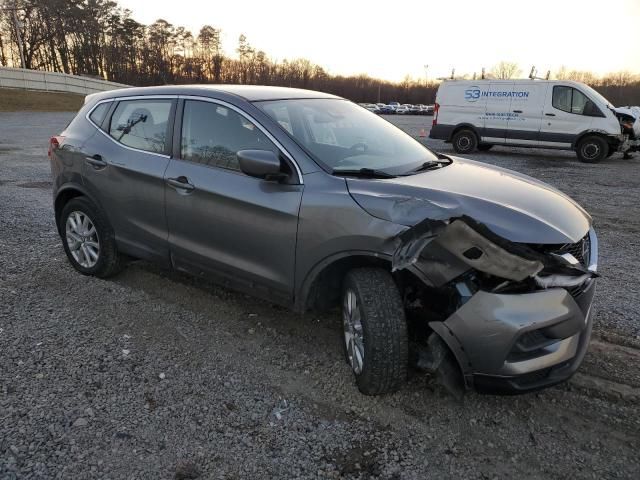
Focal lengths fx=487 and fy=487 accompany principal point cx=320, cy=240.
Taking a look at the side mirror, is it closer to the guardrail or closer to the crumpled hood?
the crumpled hood

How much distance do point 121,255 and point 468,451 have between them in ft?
10.9

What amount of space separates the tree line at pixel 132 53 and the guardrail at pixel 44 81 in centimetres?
842

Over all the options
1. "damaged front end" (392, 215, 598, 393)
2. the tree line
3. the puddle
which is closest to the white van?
the puddle

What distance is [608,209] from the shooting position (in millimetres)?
7898

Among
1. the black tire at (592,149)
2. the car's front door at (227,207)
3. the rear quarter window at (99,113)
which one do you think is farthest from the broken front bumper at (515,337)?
the black tire at (592,149)

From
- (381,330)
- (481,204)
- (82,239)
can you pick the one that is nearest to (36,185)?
(82,239)

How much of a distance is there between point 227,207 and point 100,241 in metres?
1.62

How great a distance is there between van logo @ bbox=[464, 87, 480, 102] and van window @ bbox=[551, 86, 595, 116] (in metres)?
2.14

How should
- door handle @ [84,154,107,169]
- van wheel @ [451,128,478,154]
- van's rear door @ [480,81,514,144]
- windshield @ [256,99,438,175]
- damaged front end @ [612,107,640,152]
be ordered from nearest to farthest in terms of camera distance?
windshield @ [256,99,438,175], door handle @ [84,154,107,169], damaged front end @ [612,107,640,152], van's rear door @ [480,81,514,144], van wheel @ [451,128,478,154]

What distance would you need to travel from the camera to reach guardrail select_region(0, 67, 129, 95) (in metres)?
40.6

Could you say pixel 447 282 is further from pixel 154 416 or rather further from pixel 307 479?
pixel 154 416

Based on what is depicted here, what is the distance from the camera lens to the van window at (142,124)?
3.83 m

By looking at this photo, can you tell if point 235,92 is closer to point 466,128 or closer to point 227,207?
point 227,207

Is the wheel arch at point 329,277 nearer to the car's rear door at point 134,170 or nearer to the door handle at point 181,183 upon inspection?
the door handle at point 181,183
